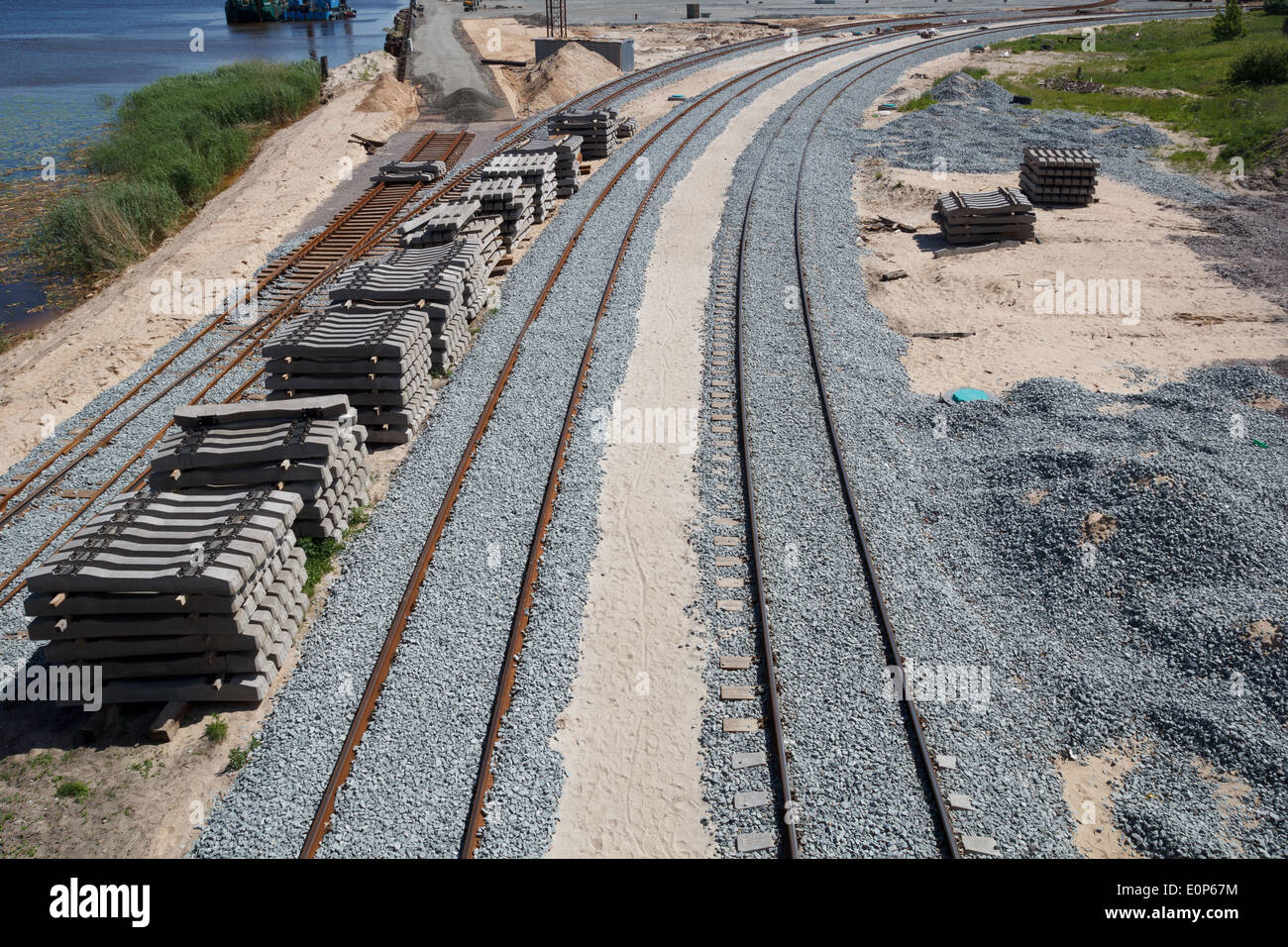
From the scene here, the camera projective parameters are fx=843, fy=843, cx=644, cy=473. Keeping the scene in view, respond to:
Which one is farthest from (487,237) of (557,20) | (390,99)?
(557,20)

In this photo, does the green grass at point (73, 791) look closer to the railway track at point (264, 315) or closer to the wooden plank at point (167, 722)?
the wooden plank at point (167, 722)

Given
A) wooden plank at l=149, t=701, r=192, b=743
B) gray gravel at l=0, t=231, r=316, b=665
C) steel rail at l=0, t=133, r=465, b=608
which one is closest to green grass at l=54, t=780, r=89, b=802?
wooden plank at l=149, t=701, r=192, b=743

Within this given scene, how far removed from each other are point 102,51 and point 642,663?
314 ft

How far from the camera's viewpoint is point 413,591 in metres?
10.5

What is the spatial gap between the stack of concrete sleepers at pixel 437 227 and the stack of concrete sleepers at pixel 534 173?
3.78 metres

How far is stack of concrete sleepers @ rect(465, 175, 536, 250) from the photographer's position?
71.2 ft

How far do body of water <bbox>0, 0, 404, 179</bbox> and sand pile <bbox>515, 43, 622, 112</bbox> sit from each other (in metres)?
21.7

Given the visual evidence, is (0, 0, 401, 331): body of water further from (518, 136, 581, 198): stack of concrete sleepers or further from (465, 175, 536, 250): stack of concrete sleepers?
(518, 136, 581, 198): stack of concrete sleepers

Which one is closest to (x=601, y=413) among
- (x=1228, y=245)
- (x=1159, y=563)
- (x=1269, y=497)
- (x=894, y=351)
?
(x=894, y=351)


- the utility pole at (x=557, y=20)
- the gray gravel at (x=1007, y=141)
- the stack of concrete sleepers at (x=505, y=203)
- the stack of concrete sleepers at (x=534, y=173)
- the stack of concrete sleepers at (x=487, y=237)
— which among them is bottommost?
the stack of concrete sleepers at (x=487, y=237)

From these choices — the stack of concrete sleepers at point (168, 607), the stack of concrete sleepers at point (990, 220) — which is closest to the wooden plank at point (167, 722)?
the stack of concrete sleepers at point (168, 607)

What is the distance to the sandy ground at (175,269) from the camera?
16500 millimetres

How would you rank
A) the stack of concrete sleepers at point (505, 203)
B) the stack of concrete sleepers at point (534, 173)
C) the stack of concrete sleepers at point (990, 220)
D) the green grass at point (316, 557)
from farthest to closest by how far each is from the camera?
the stack of concrete sleepers at point (534, 173) → the stack of concrete sleepers at point (990, 220) → the stack of concrete sleepers at point (505, 203) → the green grass at point (316, 557)
